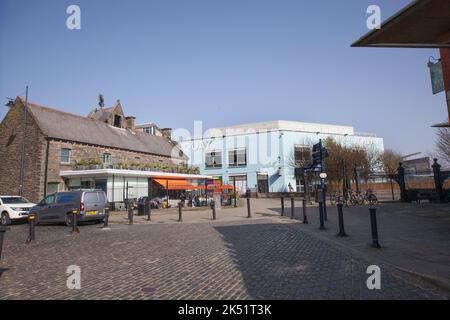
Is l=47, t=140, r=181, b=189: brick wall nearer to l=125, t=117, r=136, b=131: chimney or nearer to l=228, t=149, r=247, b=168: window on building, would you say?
l=125, t=117, r=136, b=131: chimney

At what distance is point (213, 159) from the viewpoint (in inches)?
1836

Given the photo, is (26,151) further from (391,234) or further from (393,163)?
(393,163)

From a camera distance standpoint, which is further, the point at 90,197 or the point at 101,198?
the point at 101,198

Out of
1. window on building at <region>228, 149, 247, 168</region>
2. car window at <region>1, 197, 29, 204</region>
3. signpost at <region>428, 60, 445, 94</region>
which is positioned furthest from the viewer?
window on building at <region>228, 149, 247, 168</region>

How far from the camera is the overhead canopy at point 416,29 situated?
5.75m

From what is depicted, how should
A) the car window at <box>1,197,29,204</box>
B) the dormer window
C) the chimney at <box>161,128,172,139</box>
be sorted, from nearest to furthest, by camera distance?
the car window at <box>1,197,29,204</box> < the dormer window < the chimney at <box>161,128,172,139</box>

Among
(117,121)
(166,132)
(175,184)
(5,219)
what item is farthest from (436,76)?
(166,132)

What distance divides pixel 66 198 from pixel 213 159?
109ft

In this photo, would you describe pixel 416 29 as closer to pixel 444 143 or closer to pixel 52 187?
pixel 444 143

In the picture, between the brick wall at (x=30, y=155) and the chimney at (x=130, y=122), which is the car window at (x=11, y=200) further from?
the chimney at (x=130, y=122)

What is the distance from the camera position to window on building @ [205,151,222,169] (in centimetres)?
4600

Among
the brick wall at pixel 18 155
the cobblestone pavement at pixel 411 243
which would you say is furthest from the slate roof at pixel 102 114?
the cobblestone pavement at pixel 411 243

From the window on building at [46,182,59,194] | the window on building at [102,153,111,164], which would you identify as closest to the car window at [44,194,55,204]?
the window on building at [46,182,59,194]
